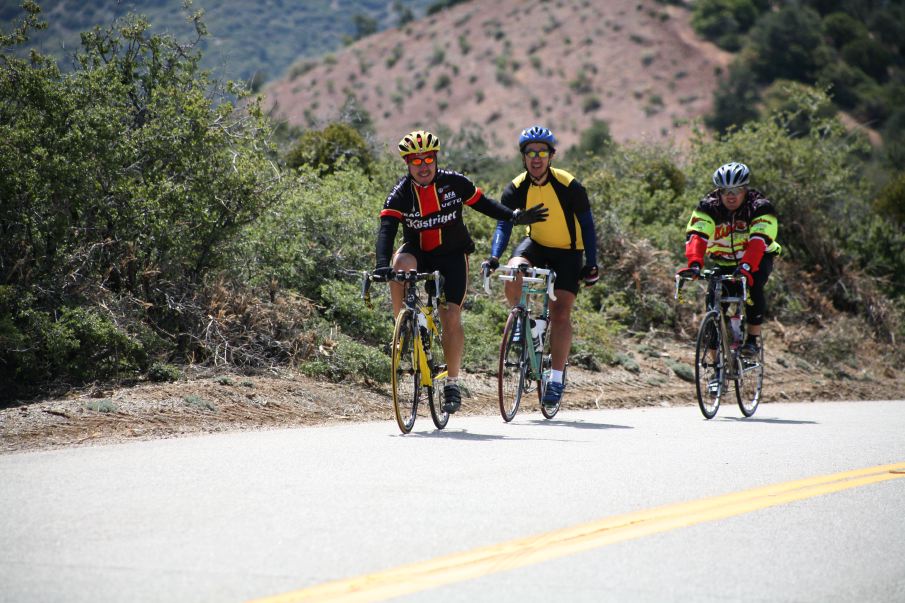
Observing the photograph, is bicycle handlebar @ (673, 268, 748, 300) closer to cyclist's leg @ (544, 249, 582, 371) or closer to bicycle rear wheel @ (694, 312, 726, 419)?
bicycle rear wheel @ (694, 312, 726, 419)

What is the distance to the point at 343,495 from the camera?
19.3 feet

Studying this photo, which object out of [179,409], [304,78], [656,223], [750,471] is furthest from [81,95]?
[304,78]

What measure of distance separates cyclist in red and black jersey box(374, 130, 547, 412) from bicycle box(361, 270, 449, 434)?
0.43 ft

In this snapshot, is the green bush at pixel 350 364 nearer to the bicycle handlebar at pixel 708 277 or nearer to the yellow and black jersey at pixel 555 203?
the yellow and black jersey at pixel 555 203

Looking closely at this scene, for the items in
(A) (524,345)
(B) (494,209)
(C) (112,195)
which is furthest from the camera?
(C) (112,195)

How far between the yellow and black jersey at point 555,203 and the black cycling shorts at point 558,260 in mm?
49

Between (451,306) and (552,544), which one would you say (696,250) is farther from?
(552,544)

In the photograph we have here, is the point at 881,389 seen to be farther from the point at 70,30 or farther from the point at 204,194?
the point at 70,30

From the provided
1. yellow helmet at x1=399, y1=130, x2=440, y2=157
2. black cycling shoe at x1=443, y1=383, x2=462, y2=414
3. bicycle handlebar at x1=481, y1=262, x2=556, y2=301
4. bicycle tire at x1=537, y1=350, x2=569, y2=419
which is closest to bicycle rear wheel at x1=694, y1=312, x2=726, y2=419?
bicycle tire at x1=537, y1=350, x2=569, y2=419

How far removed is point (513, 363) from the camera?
32.4 ft

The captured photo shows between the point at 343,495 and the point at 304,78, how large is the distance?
105577 mm

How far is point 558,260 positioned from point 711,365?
6.64ft

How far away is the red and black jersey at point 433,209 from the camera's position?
902 cm

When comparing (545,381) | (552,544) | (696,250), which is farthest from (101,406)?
(696,250)
